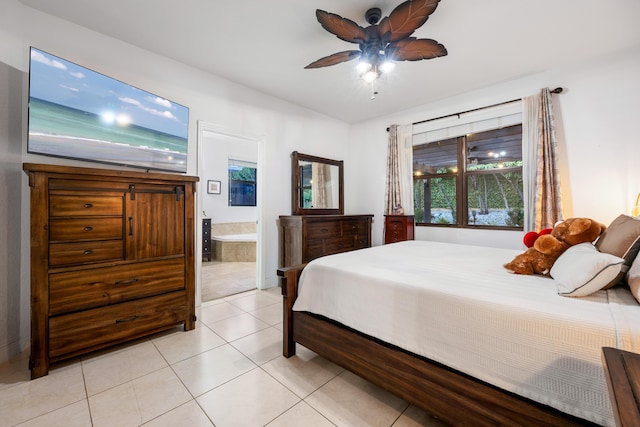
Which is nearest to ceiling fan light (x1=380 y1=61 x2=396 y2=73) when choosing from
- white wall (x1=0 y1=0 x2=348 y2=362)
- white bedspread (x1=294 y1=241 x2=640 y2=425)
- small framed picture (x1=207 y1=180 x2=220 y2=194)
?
white bedspread (x1=294 y1=241 x2=640 y2=425)

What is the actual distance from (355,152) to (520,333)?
4.14 metres

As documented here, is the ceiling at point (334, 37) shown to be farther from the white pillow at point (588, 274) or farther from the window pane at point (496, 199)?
the white pillow at point (588, 274)

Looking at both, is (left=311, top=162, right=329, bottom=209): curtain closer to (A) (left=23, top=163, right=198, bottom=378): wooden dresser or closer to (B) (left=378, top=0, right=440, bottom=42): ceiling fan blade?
(A) (left=23, top=163, right=198, bottom=378): wooden dresser

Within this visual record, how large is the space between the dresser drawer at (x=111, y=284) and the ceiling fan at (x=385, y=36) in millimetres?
2227

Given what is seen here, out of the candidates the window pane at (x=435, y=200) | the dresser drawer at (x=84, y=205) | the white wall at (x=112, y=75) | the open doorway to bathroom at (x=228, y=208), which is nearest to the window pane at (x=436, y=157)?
the window pane at (x=435, y=200)

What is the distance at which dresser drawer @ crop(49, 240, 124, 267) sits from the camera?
1.74 m

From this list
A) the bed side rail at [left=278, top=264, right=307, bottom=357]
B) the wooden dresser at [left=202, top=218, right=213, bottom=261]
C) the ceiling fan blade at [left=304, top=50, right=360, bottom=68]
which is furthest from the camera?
the wooden dresser at [left=202, top=218, right=213, bottom=261]

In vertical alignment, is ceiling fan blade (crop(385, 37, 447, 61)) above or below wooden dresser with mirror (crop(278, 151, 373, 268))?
above

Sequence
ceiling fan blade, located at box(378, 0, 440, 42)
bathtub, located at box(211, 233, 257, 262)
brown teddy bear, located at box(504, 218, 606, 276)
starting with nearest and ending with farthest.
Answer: brown teddy bear, located at box(504, 218, 606, 276) < ceiling fan blade, located at box(378, 0, 440, 42) < bathtub, located at box(211, 233, 257, 262)

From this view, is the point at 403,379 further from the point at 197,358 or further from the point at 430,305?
the point at 197,358

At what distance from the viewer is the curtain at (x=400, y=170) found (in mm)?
4035

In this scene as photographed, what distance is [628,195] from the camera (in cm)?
257

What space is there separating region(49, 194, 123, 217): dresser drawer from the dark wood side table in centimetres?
262

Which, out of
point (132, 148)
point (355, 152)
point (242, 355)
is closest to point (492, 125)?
point (355, 152)
